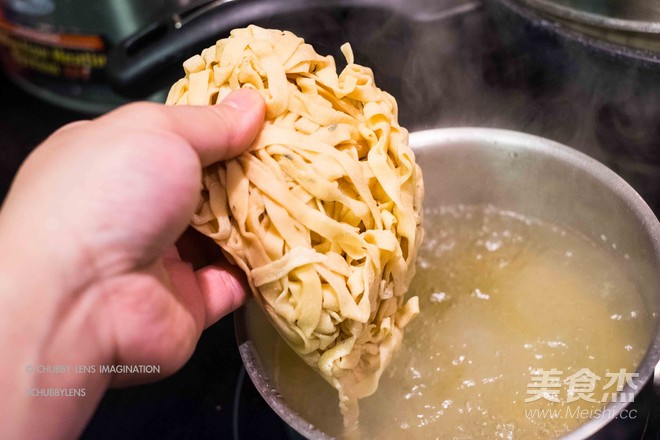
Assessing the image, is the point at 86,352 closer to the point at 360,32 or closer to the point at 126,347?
the point at 126,347

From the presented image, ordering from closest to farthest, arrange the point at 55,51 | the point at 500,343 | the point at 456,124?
the point at 500,343 < the point at 456,124 < the point at 55,51

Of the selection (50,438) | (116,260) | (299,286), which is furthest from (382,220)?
(50,438)

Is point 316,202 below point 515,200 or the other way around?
the other way around

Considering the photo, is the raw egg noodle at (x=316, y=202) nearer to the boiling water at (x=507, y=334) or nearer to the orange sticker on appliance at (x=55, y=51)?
the boiling water at (x=507, y=334)

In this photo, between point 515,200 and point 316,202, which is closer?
point 316,202

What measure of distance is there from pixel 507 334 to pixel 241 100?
51 centimetres

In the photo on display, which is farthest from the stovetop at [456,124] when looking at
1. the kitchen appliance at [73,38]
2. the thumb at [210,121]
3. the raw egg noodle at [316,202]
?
the thumb at [210,121]

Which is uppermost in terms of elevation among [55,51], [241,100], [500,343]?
[241,100]

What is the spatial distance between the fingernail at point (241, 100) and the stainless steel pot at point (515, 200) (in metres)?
0.27

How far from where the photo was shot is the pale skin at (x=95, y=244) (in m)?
0.65

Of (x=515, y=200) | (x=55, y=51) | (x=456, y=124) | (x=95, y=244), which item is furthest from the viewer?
(x=55, y=51)

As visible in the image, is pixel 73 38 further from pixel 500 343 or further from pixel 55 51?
pixel 500 343

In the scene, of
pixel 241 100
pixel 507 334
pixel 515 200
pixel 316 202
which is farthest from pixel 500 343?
pixel 241 100

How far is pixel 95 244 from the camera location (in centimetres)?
68
